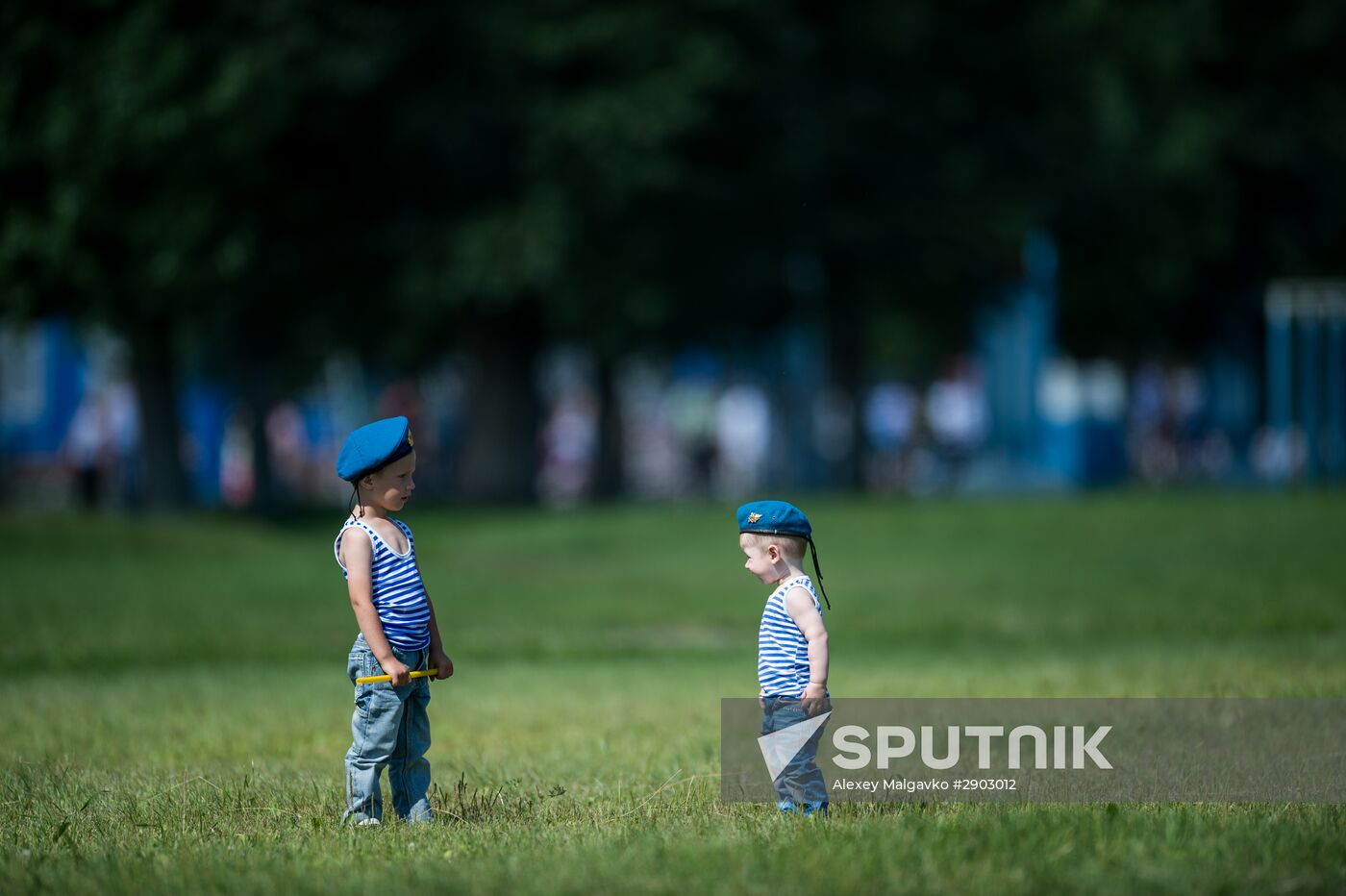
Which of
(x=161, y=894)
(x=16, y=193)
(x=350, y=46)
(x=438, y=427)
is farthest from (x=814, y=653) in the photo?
(x=438, y=427)

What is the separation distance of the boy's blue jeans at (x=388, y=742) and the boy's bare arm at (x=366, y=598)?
0.09 metres

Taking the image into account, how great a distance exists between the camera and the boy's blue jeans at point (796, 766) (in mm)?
7090

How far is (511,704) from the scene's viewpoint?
12656 millimetres

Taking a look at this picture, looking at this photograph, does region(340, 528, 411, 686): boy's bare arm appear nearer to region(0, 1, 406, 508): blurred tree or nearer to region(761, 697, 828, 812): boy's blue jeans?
region(761, 697, 828, 812): boy's blue jeans

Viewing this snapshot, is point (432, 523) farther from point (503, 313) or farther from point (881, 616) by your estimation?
point (881, 616)

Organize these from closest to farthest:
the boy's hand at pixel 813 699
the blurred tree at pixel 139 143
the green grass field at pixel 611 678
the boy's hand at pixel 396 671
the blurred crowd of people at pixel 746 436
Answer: the green grass field at pixel 611 678 < the boy's hand at pixel 813 699 < the boy's hand at pixel 396 671 < the blurred tree at pixel 139 143 < the blurred crowd of people at pixel 746 436

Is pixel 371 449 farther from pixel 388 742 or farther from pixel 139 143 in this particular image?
pixel 139 143

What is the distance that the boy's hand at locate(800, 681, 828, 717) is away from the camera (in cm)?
697

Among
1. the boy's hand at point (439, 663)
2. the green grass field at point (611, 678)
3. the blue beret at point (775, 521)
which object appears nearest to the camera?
the green grass field at point (611, 678)

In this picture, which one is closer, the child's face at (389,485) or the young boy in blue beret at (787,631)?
the young boy in blue beret at (787,631)

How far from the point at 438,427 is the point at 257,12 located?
2312 cm

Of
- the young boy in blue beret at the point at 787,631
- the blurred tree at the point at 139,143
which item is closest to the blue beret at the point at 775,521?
the young boy in blue beret at the point at 787,631

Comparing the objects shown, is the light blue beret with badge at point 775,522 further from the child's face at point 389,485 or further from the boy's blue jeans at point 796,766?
the child's face at point 389,485

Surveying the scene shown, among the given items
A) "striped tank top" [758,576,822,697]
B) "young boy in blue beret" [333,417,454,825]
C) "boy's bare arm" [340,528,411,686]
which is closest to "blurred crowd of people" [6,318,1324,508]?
"striped tank top" [758,576,822,697]
